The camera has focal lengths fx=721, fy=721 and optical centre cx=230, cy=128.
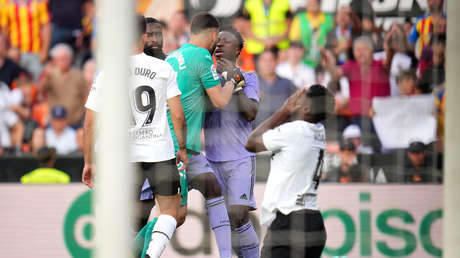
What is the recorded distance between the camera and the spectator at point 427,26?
15.8 ft

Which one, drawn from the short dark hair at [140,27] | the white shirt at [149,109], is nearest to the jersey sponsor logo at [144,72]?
the white shirt at [149,109]

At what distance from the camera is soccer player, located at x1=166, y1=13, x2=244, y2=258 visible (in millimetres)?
3650

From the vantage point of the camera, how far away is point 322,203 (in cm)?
494

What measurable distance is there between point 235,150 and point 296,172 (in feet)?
2.57

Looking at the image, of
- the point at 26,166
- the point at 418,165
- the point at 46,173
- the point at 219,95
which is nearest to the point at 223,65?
the point at 219,95

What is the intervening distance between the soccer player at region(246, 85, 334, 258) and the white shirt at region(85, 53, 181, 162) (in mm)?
443

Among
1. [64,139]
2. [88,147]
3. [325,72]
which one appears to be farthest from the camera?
[64,139]

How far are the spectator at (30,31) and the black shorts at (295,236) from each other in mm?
2986

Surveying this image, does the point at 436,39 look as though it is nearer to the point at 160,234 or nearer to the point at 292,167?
the point at 292,167

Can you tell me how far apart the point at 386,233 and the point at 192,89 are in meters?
2.01

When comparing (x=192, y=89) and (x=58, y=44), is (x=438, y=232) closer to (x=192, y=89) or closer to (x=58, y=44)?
(x=192, y=89)

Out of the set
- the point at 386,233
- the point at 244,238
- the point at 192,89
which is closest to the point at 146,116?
the point at 192,89

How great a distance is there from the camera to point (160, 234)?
3418 millimetres

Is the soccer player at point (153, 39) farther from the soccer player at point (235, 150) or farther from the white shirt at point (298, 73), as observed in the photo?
the white shirt at point (298, 73)
